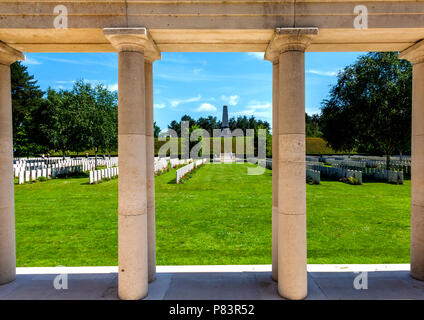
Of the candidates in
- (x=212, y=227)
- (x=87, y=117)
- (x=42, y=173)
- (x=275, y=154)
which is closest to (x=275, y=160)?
(x=275, y=154)

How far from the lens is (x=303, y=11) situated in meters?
4.68

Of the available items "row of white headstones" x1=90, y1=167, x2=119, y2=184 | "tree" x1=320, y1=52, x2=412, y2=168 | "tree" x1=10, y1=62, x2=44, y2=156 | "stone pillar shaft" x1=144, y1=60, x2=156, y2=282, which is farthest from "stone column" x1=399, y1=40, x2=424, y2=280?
"tree" x1=10, y1=62, x2=44, y2=156

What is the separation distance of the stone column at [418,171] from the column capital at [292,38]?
8.50ft

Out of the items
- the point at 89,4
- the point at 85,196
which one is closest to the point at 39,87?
the point at 85,196

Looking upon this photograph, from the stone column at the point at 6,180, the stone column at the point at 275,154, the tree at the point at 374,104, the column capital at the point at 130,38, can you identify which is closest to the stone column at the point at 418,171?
the stone column at the point at 275,154

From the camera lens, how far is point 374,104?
87.0ft

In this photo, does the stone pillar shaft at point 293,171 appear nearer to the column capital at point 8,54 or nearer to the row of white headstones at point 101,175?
the column capital at point 8,54

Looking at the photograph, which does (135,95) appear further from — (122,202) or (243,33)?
(243,33)

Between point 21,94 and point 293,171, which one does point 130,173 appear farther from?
point 21,94

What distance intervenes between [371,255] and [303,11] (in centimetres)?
648

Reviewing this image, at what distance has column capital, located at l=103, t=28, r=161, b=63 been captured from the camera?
458 cm

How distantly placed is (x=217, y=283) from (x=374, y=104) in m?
27.4

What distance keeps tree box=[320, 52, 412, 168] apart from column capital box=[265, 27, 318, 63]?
25.8 m

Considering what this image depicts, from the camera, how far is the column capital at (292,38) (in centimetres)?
460
